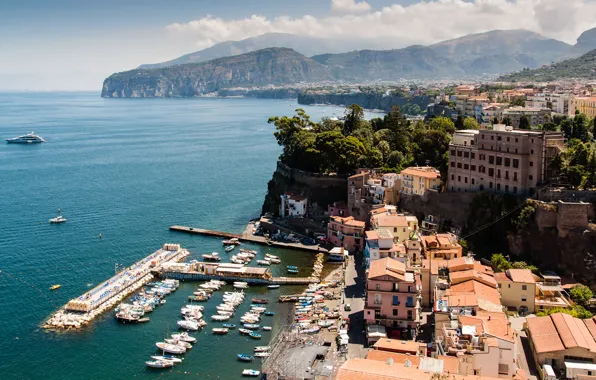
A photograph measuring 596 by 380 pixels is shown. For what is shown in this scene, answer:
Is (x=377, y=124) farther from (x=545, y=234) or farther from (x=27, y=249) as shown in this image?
(x=27, y=249)

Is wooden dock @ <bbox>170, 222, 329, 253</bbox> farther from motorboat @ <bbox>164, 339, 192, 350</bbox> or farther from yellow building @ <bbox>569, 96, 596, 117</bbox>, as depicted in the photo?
yellow building @ <bbox>569, 96, 596, 117</bbox>

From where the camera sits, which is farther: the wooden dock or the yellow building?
the yellow building

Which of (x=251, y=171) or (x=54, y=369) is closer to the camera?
(x=54, y=369)

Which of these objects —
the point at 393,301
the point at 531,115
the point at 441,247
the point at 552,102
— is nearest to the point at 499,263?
the point at 441,247

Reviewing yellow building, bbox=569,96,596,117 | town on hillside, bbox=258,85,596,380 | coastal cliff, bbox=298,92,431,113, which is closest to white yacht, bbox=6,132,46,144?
town on hillside, bbox=258,85,596,380

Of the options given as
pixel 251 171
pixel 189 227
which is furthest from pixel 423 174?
pixel 251 171

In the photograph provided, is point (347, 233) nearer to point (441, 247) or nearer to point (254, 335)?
point (441, 247)
